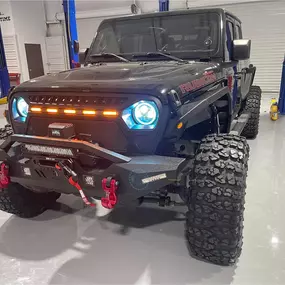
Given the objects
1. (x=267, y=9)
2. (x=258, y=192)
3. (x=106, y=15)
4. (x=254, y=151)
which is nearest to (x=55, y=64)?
(x=106, y=15)

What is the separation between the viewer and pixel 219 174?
199 centimetres

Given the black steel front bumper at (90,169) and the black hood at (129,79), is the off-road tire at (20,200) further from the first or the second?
the black hood at (129,79)

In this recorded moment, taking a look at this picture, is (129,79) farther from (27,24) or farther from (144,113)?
(27,24)

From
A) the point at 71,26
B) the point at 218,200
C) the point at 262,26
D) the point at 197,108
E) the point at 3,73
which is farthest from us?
the point at 262,26

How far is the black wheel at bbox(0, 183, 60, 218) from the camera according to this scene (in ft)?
8.90

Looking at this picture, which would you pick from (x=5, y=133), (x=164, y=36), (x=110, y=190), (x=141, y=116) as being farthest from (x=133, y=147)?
(x=164, y=36)

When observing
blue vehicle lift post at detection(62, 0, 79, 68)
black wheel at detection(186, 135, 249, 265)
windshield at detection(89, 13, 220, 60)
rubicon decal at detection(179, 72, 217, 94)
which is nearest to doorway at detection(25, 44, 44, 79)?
blue vehicle lift post at detection(62, 0, 79, 68)

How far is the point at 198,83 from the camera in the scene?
7.44 ft

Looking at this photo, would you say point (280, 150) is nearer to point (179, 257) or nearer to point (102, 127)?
point (179, 257)

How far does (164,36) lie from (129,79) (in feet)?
4.06

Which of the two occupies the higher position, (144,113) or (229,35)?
(229,35)

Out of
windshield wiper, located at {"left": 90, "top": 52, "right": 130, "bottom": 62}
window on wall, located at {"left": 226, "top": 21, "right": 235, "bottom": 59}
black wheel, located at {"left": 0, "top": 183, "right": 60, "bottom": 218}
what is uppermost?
window on wall, located at {"left": 226, "top": 21, "right": 235, "bottom": 59}

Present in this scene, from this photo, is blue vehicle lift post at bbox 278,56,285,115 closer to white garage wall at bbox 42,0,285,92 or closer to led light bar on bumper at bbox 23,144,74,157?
white garage wall at bbox 42,0,285,92

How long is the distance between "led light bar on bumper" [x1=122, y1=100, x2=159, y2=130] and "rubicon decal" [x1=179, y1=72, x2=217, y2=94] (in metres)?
0.27
